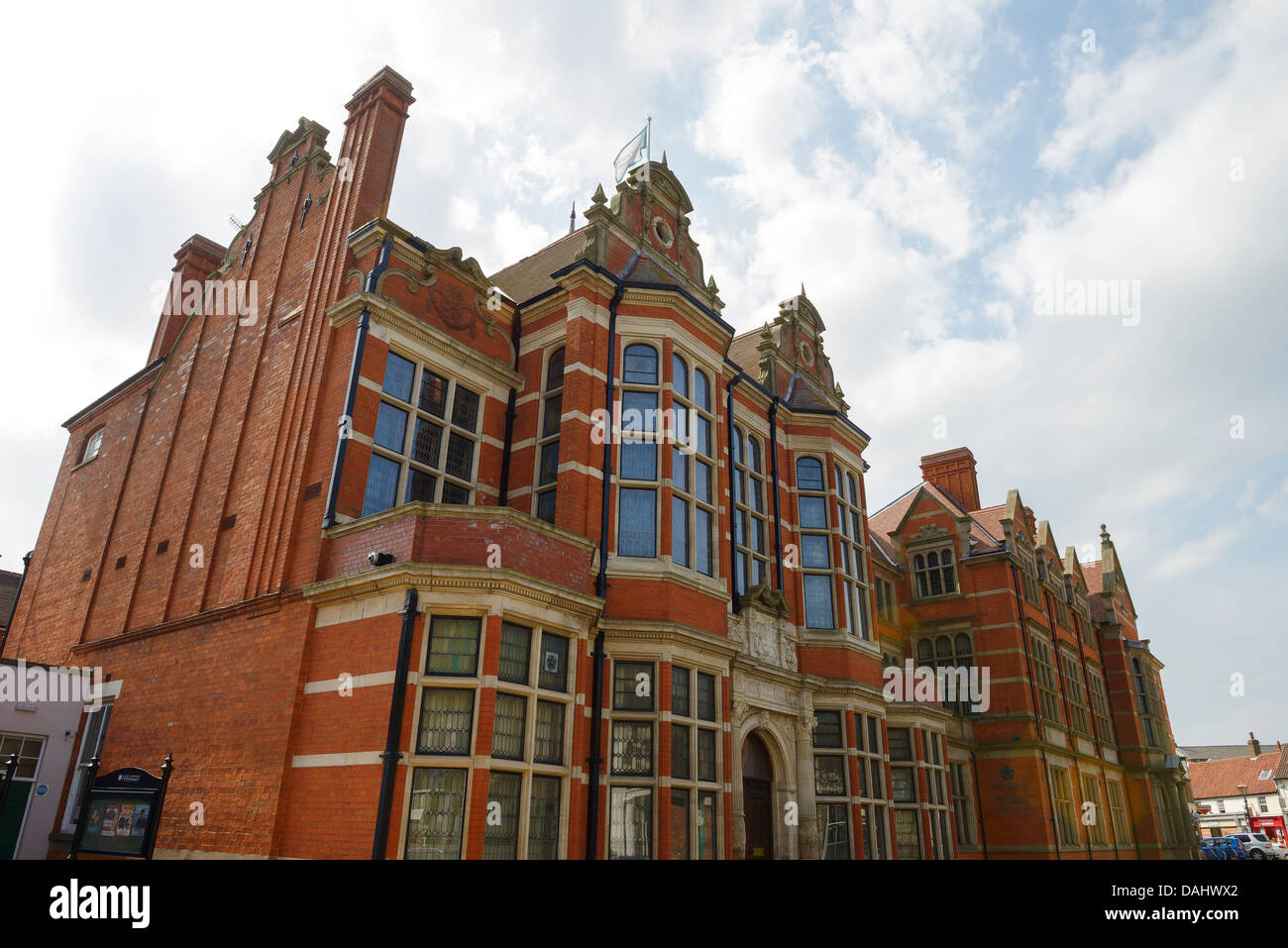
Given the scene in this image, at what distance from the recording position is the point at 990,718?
90.9 ft

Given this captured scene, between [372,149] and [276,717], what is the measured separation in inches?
438

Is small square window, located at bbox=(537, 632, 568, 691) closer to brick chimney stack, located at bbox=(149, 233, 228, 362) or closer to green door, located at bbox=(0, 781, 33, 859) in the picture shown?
green door, located at bbox=(0, 781, 33, 859)

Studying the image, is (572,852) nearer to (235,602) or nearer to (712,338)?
(235,602)

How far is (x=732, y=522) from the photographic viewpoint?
17.8m

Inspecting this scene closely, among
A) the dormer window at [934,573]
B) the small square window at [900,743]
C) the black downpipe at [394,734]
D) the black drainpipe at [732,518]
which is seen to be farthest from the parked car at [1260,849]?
the black downpipe at [394,734]

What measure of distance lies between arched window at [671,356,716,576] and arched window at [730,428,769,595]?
6.40 feet

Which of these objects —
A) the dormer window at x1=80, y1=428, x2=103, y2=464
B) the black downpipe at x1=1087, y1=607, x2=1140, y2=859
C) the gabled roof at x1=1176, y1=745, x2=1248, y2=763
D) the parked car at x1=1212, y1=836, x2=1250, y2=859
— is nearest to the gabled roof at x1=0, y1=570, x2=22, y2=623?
the dormer window at x1=80, y1=428, x2=103, y2=464

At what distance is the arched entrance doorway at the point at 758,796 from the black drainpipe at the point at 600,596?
4.74m

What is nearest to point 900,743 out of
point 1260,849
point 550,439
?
point 550,439

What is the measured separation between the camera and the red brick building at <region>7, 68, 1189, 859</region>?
1095cm

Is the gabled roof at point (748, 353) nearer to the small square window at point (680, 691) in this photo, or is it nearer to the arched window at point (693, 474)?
the arched window at point (693, 474)

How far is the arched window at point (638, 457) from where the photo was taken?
14.4 m

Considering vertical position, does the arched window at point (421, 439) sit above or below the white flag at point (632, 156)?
below

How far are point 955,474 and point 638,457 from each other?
25.6 m
